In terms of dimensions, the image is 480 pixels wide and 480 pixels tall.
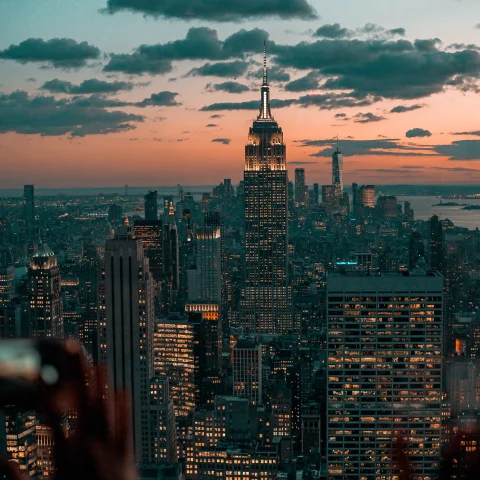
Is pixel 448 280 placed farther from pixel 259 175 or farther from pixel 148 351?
pixel 259 175

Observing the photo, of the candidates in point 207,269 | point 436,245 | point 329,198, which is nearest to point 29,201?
point 436,245

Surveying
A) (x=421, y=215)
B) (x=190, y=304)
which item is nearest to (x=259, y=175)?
(x=190, y=304)

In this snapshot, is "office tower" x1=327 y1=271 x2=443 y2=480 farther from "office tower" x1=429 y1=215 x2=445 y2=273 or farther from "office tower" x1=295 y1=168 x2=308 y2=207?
"office tower" x1=295 y1=168 x2=308 y2=207

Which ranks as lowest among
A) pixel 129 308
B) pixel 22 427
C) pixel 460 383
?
pixel 460 383

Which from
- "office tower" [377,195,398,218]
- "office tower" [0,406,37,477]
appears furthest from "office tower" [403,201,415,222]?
"office tower" [0,406,37,477]

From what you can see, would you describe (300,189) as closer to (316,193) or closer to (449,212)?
(316,193)

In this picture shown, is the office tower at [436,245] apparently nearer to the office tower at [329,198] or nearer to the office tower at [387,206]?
the office tower at [387,206]
